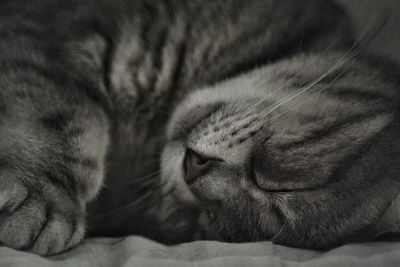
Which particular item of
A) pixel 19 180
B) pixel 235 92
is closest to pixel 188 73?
pixel 235 92

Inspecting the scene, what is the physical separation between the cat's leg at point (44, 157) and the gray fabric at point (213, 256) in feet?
0.23

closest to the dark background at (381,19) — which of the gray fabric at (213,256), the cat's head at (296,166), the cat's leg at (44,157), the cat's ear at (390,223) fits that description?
the cat's head at (296,166)

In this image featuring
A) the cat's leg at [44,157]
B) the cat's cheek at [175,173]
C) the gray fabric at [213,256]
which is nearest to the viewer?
the gray fabric at [213,256]

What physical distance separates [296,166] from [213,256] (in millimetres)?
244

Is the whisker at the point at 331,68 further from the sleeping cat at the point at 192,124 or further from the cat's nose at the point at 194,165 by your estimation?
the cat's nose at the point at 194,165

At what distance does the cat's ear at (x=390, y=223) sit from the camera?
108 centimetres

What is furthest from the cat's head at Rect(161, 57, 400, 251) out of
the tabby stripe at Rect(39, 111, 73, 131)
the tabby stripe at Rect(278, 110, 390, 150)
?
the tabby stripe at Rect(39, 111, 73, 131)

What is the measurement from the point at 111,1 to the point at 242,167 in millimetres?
484

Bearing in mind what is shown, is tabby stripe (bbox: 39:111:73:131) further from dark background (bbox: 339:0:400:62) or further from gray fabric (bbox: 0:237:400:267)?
dark background (bbox: 339:0:400:62)

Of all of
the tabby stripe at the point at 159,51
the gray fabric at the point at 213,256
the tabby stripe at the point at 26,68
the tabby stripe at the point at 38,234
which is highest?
the tabby stripe at the point at 159,51

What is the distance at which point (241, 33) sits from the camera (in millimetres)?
1322

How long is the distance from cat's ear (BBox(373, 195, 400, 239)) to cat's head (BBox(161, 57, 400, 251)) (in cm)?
1

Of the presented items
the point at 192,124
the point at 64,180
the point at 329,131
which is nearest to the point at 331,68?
the point at 329,131

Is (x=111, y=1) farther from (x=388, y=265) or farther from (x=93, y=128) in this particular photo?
(x=388, y=265)
